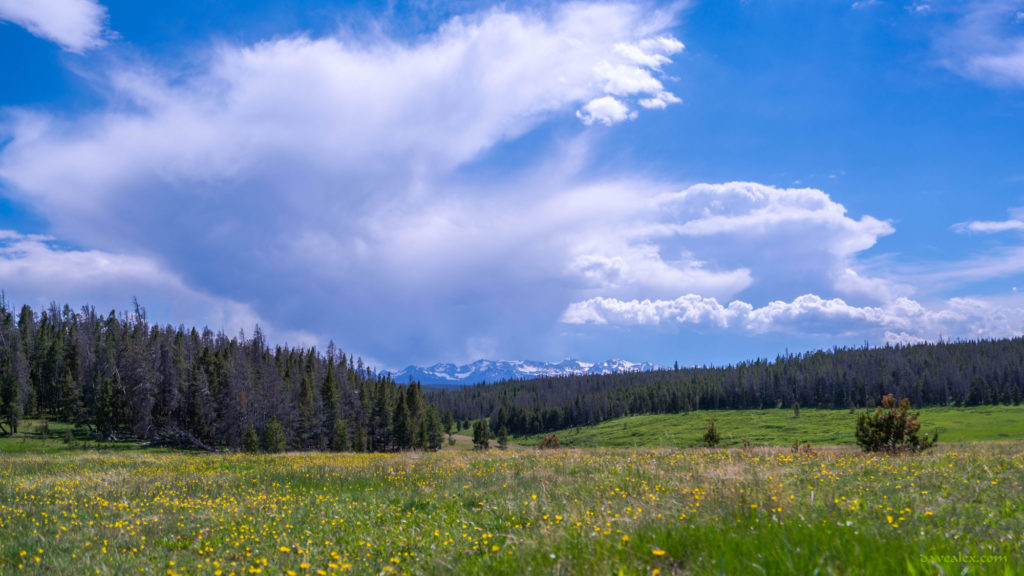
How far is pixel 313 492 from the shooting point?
14.1 m

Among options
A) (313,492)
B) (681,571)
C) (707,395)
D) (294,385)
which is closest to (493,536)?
(681,571)

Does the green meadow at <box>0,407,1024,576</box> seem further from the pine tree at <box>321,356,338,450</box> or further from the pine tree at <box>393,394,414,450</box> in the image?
the pine tree at <box>321,356,338,450</box>

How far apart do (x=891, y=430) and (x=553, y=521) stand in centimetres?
1995

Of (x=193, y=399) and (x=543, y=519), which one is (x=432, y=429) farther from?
(x=543, y=519)

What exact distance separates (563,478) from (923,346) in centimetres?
24441

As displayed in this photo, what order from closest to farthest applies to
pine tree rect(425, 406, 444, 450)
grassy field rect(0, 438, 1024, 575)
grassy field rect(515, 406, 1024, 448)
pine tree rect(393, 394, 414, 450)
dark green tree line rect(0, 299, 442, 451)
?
grassy field rect(0, 438, 1024, 575), dark green tree line rect(0, 299, 442, 451), pine tree rect(393, 394, 414, 450), grassy field rect(515, 406, 1024, 448), pine tree rect(425, 406, 444, 450)

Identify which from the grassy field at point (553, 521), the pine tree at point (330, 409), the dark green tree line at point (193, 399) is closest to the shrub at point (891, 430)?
the grassy field at point (553, 521)

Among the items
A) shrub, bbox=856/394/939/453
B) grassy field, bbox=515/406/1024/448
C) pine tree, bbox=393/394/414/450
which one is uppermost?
shrub, bbox=856/394/939/453

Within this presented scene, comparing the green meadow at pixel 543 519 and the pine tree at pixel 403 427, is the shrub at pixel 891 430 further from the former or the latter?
the pine tree at pixel 403 427

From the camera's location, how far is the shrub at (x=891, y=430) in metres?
20.3

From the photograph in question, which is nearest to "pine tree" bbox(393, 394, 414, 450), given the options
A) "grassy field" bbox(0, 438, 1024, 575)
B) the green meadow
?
the green meadow

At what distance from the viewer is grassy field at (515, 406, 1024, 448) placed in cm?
7911

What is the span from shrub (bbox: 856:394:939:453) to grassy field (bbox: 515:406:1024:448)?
1584 inches

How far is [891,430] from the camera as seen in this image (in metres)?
20.6
